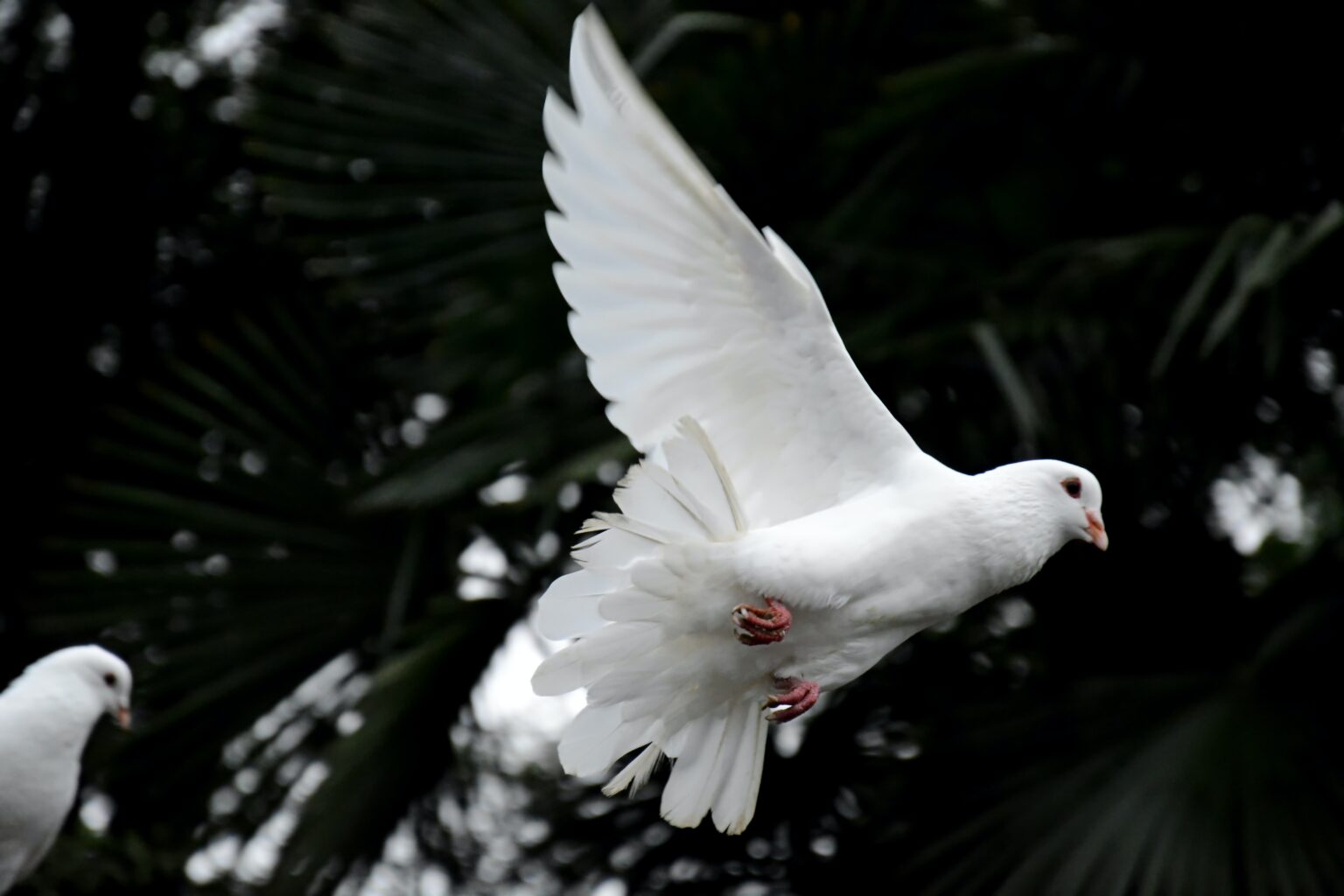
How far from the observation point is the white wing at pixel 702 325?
3.38 m

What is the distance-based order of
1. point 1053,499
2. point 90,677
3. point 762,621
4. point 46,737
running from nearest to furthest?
1. point 762,621
2. point 1053,499
3. point 46,737
4. point 90,677

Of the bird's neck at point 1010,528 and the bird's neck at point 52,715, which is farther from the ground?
the bird's neck at point 1010,528

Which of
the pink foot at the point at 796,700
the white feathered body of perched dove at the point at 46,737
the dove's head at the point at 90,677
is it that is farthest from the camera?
the dove's head at the point at 90,677

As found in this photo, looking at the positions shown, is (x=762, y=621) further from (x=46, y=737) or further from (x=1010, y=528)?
(x=46, y=737)

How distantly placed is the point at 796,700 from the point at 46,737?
1.92 m

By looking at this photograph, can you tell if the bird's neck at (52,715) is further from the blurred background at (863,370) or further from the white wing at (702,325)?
the white wing at (702,325)

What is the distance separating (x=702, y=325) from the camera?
3.57 meters

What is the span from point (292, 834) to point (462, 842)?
919 millimetres

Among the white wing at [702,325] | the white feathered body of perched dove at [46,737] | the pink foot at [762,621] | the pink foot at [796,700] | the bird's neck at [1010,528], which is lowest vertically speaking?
the white feathered body of perched dove at [46,737]

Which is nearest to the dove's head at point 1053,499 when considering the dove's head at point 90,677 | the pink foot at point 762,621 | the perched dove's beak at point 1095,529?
the perched dove's beak at point 1095,529

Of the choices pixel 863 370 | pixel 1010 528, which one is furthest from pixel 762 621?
pixel 863 370

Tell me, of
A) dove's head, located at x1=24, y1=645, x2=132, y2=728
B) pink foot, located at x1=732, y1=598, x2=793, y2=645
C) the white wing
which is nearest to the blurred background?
dove's head, located at x1=24, y1=645, x2=132, y2=728

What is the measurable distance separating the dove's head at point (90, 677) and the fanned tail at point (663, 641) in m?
1.45

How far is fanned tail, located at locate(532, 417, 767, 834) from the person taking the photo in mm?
3422
